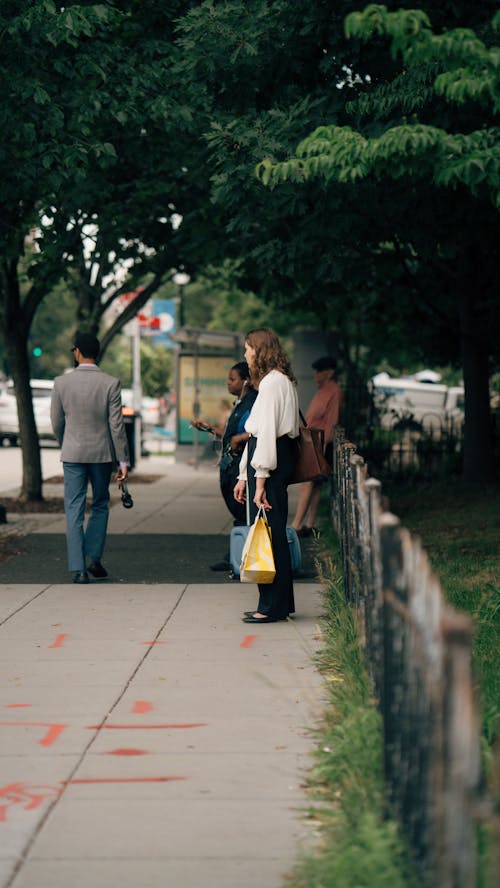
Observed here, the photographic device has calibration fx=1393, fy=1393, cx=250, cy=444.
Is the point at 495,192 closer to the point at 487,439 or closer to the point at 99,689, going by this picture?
the point at 99,689

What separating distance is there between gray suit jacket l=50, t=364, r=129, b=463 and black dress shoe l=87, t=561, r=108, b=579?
798 mm

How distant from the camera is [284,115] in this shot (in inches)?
403

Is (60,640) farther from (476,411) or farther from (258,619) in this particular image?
(476,411)

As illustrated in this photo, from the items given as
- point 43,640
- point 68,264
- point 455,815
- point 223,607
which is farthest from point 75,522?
point 455,815

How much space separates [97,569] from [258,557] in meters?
2.64

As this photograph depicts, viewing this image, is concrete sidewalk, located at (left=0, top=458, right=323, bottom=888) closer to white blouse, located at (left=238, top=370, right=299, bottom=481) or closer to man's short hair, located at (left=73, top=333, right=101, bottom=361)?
white blouse, located at (left=238, top=370, right=299, bottom=481)

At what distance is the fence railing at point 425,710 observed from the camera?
2875 mm

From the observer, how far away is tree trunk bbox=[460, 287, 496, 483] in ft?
58.4

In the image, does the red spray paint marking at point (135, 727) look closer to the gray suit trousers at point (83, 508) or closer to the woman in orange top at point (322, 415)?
the gray suit trousers at point (83, 508)

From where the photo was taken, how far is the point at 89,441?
10500 mm

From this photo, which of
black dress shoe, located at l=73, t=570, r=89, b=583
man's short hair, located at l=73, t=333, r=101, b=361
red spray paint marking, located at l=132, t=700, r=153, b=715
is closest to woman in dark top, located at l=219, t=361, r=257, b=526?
man's short hair, located at l=73, t=333, r=101, b=361

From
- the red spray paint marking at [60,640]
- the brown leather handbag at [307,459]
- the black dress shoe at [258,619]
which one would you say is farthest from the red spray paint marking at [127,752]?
the brown leather handbag at [307,459]

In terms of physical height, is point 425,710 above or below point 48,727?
above

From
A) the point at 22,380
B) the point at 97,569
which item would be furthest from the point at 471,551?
the point at 22,380
